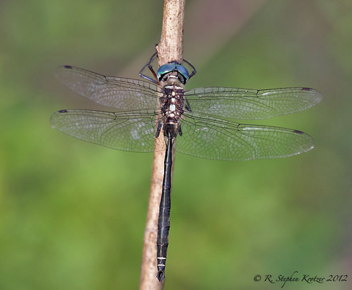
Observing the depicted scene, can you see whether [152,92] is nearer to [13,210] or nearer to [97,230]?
[97,230]

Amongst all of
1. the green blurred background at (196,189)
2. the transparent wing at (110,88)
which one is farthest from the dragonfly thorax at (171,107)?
the green blurred background at (196,189)

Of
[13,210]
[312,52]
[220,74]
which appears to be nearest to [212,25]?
[220,74]

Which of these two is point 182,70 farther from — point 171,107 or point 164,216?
point 164,216

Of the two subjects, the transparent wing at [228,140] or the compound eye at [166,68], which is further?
the transparent wing at [228,140]

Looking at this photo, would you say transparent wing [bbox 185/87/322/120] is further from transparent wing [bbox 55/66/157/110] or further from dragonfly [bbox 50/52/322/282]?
transparent wing [bbox 55/66/157/110]

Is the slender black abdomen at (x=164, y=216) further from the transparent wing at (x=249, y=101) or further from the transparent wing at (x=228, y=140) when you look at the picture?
the transparent wing at (x=249, y=101)

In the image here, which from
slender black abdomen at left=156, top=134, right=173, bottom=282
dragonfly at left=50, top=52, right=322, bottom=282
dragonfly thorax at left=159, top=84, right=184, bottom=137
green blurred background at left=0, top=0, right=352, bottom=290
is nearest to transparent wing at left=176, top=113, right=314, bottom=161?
dragonfly at left=50, top=52, right=322, bottom=282

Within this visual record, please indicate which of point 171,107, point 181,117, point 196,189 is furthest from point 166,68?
point 196,189
